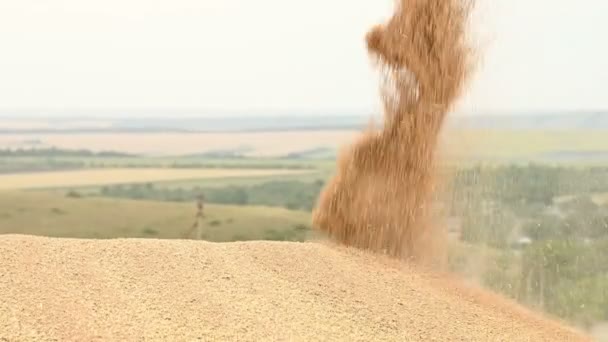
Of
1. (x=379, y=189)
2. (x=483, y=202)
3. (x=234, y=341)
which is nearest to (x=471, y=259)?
(x=483, y=202)

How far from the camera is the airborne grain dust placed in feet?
10.1

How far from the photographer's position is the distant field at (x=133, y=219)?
3842 mm

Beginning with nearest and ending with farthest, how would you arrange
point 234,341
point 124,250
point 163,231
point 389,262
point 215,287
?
point 234,341
point 215,287
point 124,250
point 389,262
point 163,231

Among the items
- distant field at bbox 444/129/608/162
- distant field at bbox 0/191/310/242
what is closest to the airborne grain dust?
distant field at bbox 444/129/608/162

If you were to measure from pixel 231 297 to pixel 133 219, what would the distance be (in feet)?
4.77

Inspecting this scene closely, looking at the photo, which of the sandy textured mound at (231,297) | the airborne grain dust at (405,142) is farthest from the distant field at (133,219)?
the sandy textured mound at (231,297)

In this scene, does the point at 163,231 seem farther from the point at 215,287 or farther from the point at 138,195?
the point at 215,287

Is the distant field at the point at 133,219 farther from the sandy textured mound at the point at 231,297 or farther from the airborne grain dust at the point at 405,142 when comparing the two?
the sandy textured mound at the point at 231,297

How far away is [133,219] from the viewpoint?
3.89 meters

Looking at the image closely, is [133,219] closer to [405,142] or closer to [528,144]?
[405,142]

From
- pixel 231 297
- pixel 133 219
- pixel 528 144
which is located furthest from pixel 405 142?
pixel 133 219

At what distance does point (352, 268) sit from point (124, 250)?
2.19 feet

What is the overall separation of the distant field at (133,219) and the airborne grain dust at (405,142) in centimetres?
70

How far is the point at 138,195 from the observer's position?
159 inches
